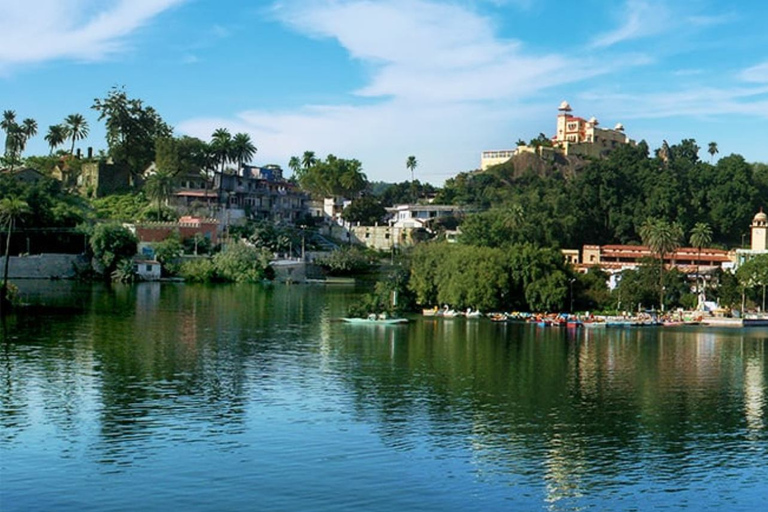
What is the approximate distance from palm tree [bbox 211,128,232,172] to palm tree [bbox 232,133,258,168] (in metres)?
0.60

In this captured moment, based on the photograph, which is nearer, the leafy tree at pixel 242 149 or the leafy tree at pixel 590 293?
the leafy tree at pixel 590 293

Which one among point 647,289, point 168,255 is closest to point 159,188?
point 168,255

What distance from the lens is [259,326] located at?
169ft

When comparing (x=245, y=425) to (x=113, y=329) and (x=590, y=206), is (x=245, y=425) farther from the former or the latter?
(x=590, y=206)

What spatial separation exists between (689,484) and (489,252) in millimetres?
35961

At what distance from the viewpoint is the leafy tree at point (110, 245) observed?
252 feet

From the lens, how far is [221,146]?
99062 millimetres

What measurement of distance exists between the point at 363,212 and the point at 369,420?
262ft

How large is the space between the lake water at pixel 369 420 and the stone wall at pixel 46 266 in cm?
2675

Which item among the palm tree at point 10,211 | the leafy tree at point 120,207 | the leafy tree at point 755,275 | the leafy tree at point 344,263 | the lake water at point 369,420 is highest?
the leafy tree at point 120,207

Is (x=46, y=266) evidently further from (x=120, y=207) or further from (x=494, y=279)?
(x=494, y=279)

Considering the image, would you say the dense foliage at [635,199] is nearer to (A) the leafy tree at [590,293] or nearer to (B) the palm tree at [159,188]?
(A) the leafy tree at [590,293]

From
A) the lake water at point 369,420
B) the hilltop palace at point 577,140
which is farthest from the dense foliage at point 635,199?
the lake water at point 369,420

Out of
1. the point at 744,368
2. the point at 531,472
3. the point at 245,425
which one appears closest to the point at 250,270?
the point at 744,368
